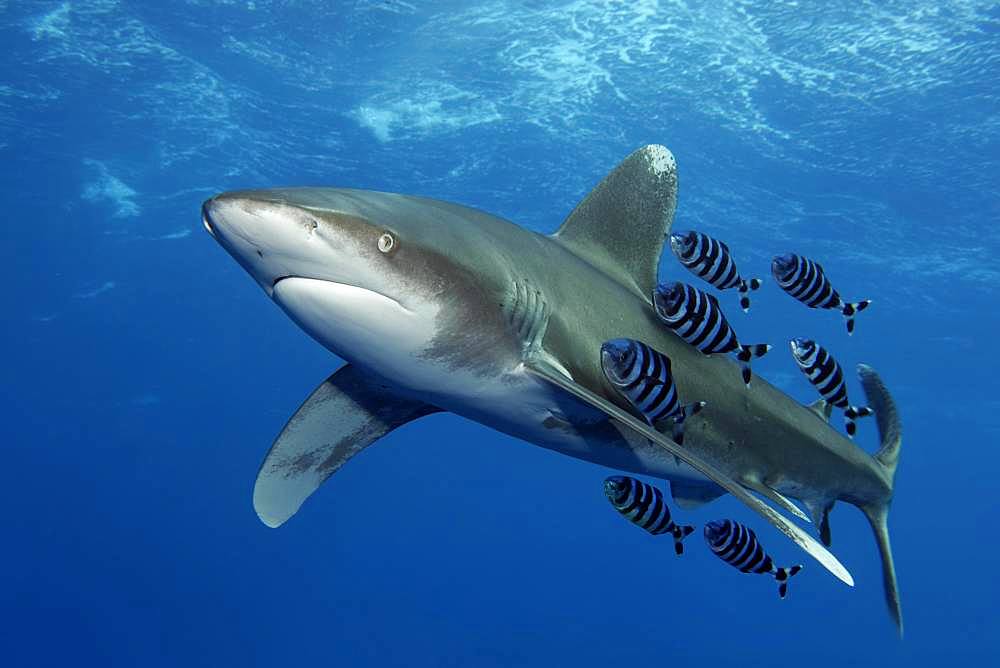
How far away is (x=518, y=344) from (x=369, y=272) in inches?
39.0

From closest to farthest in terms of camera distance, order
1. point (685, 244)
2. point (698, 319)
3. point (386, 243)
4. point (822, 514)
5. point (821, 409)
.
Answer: point (386, 243)
point (698, 319)
point (685, 244)
point (822, 514)
point (821, 409)

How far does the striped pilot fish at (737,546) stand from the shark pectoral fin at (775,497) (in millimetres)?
350

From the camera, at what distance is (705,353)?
4555 mm

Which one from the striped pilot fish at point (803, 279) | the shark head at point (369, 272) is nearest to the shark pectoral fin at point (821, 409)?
the striped pilot fish at point (803, 279)

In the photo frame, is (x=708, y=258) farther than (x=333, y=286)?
Yes

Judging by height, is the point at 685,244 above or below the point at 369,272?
above

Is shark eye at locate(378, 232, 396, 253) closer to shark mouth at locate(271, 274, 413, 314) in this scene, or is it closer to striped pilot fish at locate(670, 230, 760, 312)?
shark mouth at locate(271, 274, 413, 314)

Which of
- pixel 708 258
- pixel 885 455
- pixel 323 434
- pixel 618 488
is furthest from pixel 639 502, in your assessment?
pixel 885 455

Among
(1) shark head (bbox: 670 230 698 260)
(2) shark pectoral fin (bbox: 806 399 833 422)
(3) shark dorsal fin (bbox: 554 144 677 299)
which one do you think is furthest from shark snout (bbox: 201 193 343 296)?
(2) shark pectoral fin (bbox: 806 399 833 422)

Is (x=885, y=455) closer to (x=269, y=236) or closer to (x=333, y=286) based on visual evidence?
(x=333, y=286)

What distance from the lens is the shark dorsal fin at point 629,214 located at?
196 inches

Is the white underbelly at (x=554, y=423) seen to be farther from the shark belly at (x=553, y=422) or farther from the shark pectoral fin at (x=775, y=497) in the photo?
the shark pectoral fin at (x=775, y=497)

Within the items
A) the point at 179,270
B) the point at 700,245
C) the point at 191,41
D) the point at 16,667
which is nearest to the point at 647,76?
the point at 191,41

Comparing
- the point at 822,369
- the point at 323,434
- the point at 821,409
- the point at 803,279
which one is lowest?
the point at 323,434
